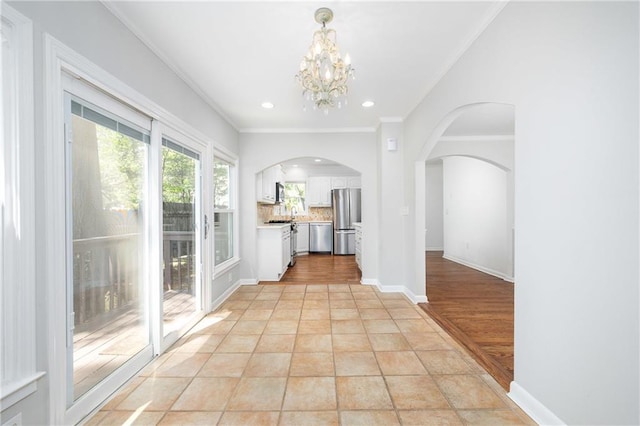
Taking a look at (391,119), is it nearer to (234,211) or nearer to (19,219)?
(234,211)

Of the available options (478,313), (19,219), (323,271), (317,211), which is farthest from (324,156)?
(317,211)

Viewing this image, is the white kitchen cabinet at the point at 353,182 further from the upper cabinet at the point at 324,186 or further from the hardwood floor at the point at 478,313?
the hardwood floor at the point at 478,313

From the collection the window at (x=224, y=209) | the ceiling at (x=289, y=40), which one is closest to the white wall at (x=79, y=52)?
the ceiling at (x=289, y=40)

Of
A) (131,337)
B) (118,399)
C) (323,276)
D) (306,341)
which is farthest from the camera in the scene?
(323,276)

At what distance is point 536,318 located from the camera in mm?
1564

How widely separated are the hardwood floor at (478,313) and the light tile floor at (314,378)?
0.52 feet

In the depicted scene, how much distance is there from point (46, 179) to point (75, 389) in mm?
1230

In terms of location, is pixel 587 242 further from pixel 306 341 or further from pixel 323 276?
pixel 323 276

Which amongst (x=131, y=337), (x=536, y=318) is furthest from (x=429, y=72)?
(x=131, y=337)

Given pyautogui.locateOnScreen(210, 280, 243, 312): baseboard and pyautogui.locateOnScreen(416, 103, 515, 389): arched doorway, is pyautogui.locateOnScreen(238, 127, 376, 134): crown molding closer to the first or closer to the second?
pyautogui.locateOnScreen(416, 103, 515, 389): arched doorway

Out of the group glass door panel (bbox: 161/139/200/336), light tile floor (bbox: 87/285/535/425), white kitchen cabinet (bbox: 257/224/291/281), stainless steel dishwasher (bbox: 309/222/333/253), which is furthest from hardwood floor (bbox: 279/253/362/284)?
glass door panel (bbox: 161/139/200/336)

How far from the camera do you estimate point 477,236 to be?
5.74 m

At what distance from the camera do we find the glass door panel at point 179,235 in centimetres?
A: 251

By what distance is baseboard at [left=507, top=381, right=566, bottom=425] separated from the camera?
4.83ft
